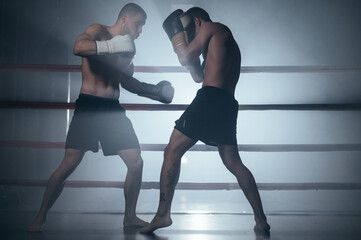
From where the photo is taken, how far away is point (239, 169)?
1615 mm

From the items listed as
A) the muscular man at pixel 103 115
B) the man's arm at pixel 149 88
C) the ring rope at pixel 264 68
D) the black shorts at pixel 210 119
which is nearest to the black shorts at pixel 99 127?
the muscular man at pixel 103 115

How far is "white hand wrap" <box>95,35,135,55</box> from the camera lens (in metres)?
1.66

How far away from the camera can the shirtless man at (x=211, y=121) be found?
5.17 feet

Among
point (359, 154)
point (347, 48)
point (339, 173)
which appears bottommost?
point (339, 173)

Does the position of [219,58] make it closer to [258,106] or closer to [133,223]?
[258,106]

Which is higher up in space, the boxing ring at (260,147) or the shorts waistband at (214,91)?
the shorts waistband at (214,91)

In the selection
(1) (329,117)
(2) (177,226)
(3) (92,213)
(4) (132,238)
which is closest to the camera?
(4) (132,238)

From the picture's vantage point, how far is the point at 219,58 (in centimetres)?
163

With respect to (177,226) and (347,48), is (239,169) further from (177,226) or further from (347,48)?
(347,48)

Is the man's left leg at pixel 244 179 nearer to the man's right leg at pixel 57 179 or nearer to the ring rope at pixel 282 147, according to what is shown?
the ring rope at pixel 282 147

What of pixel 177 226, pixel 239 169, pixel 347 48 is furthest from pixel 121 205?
pixel 347 48

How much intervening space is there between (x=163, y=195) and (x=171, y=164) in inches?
5.8

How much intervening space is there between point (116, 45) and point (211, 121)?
23.3 inches

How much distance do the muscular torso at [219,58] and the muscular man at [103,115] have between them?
39 cm
